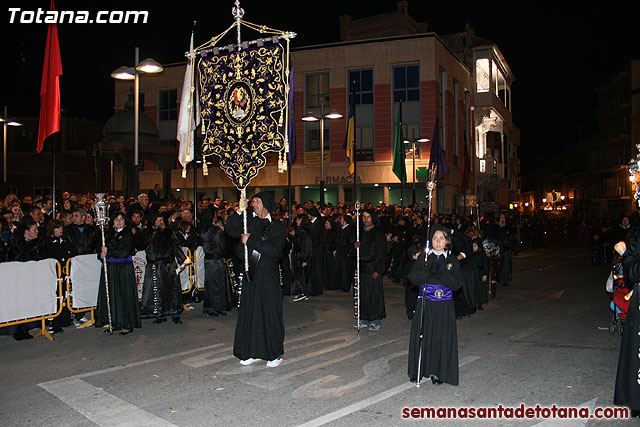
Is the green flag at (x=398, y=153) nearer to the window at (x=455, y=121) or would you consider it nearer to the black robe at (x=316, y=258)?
the black robe at (x=316, y=258)

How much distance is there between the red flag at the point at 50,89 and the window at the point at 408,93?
2334cm

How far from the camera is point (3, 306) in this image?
862 cm

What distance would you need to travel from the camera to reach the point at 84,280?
9.99m

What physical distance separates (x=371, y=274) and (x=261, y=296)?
9.64 feet

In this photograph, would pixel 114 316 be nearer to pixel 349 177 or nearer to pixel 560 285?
pixel 560 285

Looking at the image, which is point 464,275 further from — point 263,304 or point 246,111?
point 246,111

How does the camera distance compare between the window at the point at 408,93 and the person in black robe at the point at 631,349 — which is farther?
the window at the point at 408,93

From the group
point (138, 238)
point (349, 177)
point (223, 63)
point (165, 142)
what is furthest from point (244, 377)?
point (165, 142)

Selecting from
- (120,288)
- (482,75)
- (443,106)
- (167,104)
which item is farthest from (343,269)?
(482,75)

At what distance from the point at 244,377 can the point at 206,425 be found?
155 centimetres

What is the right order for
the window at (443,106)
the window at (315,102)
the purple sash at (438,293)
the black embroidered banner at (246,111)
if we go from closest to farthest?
the purple sash at (438,293), the black embroidered banner at (246,111), the window at (443,106), the window at (315,102)

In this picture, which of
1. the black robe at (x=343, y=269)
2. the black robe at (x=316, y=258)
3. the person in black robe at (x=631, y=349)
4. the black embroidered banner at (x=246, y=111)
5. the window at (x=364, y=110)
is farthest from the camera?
the window at (x=364, y=110)

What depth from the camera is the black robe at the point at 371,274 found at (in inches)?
373

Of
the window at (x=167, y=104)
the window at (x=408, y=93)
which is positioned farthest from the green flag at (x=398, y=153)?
the window at (x=167, y=104)
